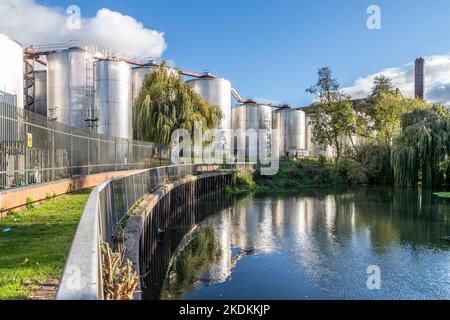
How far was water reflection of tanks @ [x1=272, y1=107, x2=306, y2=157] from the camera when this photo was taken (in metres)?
54.9

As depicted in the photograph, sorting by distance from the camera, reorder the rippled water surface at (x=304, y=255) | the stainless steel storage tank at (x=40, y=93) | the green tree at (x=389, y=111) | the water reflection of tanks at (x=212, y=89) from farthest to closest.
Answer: the green tree at (x=389, y=111) < the water reflection of tanks at (x=212, y=89) < the stainless steel storage tank at (x=40, y=93) < the rippled water surface at (x=304, y=255)

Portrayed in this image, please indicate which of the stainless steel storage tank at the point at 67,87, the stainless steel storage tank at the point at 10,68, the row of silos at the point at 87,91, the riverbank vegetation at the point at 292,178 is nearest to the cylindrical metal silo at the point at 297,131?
the riverbank vegetation at the point at 292,178

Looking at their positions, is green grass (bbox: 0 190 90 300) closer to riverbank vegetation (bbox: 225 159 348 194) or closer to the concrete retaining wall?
the concrete retaining wall

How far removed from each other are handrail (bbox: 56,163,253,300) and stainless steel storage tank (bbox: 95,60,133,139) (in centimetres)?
2151

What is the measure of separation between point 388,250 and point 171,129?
2035cm

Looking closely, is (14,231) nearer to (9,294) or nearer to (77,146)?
(9,294)

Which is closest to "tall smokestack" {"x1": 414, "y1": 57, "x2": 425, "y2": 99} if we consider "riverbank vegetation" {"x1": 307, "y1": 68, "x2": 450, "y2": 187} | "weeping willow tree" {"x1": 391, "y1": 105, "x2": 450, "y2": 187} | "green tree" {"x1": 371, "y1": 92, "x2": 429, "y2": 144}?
"riverbank vegetation" {"x1": 307, "y1": 68, "x2": 450, "y2": 187}

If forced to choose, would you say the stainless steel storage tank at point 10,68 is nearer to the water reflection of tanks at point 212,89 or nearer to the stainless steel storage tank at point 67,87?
the stainless steel storage tank at point 67,87

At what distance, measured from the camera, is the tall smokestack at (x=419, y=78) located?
6006 cm

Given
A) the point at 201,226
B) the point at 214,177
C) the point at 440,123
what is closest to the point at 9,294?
the point at 201,226

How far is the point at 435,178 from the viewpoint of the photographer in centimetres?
3419

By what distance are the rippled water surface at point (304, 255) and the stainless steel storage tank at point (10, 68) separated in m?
15.4

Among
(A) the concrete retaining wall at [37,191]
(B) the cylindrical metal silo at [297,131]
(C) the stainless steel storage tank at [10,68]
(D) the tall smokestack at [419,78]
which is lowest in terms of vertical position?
(A) the concrete retaining wall at [37,191]

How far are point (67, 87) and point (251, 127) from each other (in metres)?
23.6
